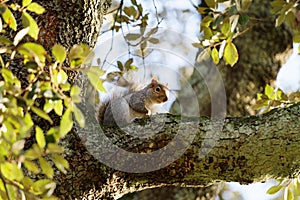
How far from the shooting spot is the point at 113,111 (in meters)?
1.85

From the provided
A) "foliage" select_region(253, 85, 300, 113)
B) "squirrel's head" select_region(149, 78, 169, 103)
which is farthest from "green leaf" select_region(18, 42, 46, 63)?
"squirrel's head" select_region(149, 78, 169, 103)

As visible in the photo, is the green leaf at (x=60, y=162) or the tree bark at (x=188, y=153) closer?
the green leaf at (x=60, y=162)

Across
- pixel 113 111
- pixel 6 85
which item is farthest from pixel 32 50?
pixel 113 111

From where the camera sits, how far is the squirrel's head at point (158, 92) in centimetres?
217

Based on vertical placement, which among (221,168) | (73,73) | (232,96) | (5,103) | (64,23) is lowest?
(5,103)

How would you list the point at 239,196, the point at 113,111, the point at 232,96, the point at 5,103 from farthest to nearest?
the point at 239,196, the point at 232,96, the point at 113,111, the point at 5,103

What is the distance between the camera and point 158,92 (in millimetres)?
2180

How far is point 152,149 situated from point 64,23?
387 mm

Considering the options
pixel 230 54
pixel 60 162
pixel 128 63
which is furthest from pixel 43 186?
pixel 128 63

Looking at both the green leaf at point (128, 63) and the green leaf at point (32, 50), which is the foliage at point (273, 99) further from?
the green leaf at point (32, 50)

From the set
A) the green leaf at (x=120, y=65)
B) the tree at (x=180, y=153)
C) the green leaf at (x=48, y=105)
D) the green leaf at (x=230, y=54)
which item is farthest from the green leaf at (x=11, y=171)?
the green leaf at (x=120, y=65)

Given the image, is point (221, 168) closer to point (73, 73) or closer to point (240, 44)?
point (73, 73)

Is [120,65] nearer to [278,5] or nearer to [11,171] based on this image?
[278,5]

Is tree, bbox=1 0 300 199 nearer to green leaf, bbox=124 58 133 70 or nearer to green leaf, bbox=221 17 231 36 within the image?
green leaf, bbox=221 17 231 36
